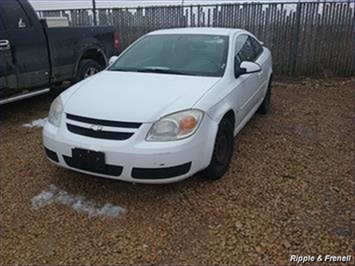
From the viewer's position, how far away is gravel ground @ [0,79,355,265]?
280 cm

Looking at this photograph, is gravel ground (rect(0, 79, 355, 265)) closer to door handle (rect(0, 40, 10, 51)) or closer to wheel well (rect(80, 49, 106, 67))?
door handle (rect(0, 40, 10, 51))

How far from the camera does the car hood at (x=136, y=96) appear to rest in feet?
10.7

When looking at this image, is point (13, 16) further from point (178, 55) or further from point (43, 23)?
point (178, 55)

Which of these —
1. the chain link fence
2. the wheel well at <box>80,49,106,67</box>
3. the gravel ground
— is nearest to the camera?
the gravel ground

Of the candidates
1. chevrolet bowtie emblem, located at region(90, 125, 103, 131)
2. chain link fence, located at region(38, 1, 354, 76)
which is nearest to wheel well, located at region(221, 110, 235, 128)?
chevrolet bowtie emblem, located at region(90, 125, 103, 131)

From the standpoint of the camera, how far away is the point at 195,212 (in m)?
3.28

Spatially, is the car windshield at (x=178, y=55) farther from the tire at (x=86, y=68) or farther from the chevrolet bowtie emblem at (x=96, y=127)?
the tire at (x=86, y=68)

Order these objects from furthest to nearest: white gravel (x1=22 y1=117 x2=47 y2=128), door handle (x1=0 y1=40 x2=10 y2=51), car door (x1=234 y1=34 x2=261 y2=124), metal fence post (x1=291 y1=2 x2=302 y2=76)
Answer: metal fence post (x1=291 y1=2 x2=302 y2=76), white gravel (x1=22 y1=117 x2=47 y2=128), door handle (x1=0 y1=40 x2=10 y2=51), car door (x1=234 y1=34 x2=261 y2=124)

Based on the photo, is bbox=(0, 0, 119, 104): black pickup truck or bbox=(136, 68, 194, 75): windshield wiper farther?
bbox=(0, 0, 119, 104): black pickup truck

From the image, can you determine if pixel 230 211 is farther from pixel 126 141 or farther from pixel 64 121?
pixel 64 121

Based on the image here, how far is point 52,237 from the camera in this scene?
9.86 ft

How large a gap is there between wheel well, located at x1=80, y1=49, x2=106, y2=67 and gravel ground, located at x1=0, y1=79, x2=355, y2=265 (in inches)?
106

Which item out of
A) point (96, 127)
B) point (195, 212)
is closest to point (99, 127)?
point (96, 127)

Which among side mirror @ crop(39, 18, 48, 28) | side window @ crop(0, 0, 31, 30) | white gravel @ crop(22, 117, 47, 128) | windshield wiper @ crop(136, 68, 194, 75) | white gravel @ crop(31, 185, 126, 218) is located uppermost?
side window @ crop(0, 0, 31, 30)
